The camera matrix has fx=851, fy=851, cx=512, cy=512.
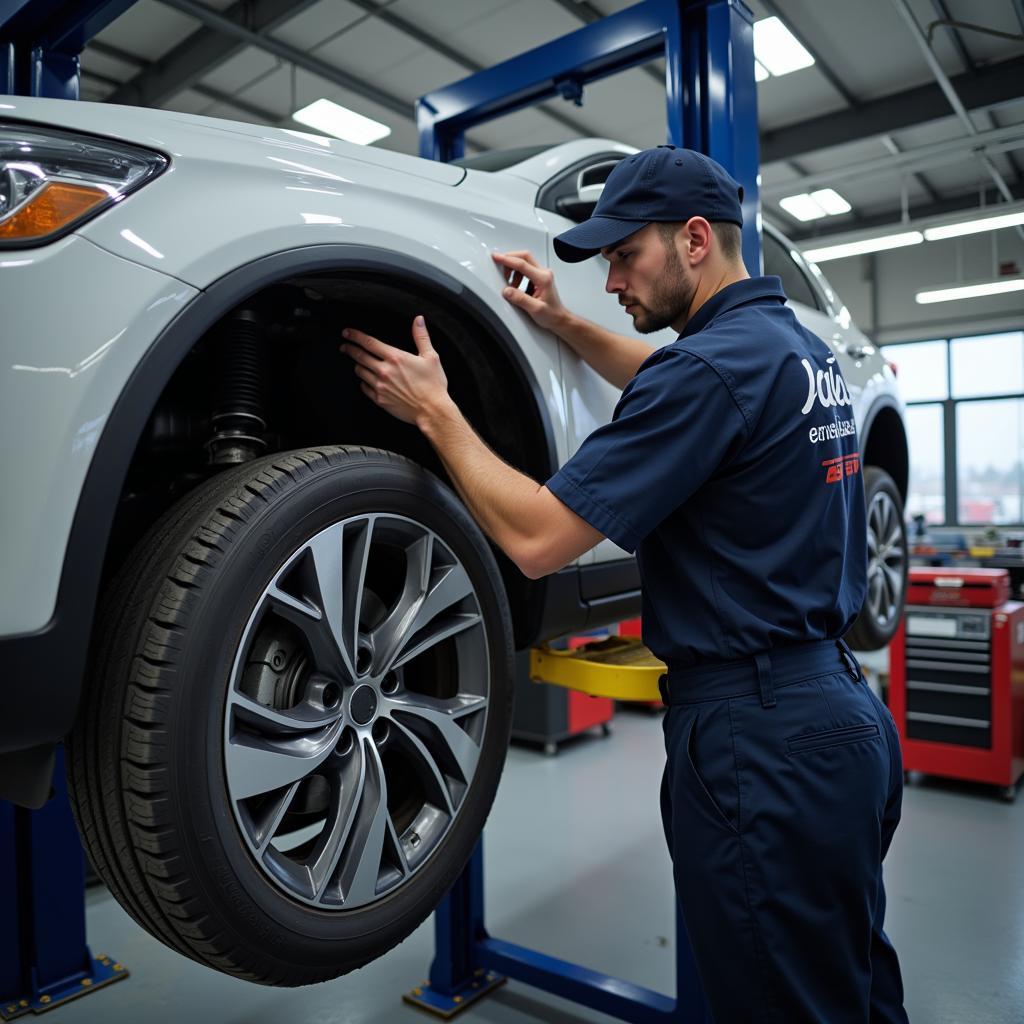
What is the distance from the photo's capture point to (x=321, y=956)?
3.67 feet

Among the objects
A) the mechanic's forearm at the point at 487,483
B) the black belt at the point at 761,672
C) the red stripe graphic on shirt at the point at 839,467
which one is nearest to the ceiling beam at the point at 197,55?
the mechanic's forearm at the point at 487,483

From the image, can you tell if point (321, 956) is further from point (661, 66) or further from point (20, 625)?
point (661, 66)

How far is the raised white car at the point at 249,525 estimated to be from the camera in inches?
35.2

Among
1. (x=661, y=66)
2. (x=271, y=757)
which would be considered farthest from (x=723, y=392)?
(x=661, y=66)

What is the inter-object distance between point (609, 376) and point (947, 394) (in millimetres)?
11238

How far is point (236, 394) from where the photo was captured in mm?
1218

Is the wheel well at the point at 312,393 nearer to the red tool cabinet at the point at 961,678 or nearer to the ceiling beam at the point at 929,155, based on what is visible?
the red tool cabinet at the point at 961,678

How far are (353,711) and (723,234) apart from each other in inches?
37.2

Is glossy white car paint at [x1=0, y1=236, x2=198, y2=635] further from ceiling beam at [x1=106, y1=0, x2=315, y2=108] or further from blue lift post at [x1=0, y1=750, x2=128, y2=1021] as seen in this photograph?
ceiling beam at [x1=106, y1=0, x2=315, y2=108]

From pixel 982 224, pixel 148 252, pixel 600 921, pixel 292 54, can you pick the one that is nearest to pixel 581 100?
pixel 148 252

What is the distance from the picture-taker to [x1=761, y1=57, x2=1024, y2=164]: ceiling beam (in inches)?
269

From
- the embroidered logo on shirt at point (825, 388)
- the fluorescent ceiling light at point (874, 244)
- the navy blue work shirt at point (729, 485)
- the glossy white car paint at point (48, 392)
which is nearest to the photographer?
the glossy white car paint at point (48, 392)

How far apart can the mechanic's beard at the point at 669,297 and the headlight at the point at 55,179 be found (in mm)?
758

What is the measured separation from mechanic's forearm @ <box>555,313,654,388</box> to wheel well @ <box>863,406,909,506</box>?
74.8 inches
